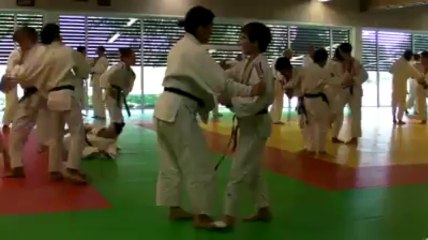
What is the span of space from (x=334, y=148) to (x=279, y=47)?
36.4 feet

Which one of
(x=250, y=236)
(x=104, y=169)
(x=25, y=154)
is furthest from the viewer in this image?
(x=25, y=154)

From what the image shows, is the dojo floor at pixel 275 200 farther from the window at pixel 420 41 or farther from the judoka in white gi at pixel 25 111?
the window at pixel 420 41

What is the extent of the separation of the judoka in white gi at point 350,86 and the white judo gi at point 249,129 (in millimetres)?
4649

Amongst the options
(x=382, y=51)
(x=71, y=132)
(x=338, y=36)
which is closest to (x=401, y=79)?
(x=338, y=36)

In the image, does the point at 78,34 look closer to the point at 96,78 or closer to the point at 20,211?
the point at 96,78

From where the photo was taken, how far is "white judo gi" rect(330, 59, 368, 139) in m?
8.98

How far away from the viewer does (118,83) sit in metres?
7.97

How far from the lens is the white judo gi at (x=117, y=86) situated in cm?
791

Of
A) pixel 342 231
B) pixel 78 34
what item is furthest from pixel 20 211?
pixel 78 34

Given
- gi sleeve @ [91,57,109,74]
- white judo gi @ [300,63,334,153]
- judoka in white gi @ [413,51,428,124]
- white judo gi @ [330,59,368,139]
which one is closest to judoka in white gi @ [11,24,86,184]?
white judo gi @ [300,63,334,153]

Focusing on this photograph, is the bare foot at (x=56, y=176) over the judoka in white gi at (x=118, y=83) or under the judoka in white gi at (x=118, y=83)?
under

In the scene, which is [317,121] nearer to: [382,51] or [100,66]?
[100,66]

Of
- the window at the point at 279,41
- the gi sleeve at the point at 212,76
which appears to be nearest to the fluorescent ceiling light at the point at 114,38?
the window at the point at 279,41

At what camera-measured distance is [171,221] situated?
4.40 metres
